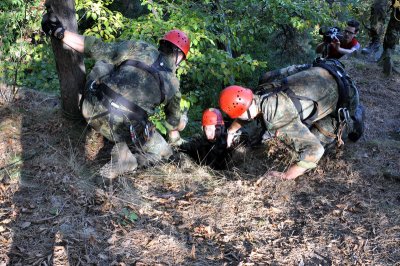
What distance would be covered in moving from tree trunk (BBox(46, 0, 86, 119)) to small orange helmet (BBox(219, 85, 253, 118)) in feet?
6.31

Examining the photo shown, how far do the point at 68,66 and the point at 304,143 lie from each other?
10.3 ft

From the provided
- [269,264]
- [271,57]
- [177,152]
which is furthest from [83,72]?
[271,57]

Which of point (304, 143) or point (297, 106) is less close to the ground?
point (297, 106)

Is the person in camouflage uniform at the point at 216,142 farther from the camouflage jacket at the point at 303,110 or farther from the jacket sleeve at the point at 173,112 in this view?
the camouflage jacket at the point at 303,110

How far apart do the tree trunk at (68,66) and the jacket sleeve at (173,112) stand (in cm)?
122

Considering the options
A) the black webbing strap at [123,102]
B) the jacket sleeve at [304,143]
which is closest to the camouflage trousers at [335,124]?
the jacket sleeve at [304,143]

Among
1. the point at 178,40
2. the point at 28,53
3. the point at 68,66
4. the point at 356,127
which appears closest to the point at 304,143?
the point at 356,127

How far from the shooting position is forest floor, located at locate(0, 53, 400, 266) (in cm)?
323

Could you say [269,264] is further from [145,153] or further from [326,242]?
[145,153]

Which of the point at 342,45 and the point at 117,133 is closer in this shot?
the point at 117,133

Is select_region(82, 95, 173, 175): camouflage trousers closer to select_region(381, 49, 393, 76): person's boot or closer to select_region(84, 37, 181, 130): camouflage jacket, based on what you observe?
select_region(84, 37, 181, 130): camouflage jacket

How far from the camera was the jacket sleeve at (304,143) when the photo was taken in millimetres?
4672

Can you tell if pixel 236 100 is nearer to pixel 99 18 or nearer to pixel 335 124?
pixel 335 124

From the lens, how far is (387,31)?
1163 centimetres
